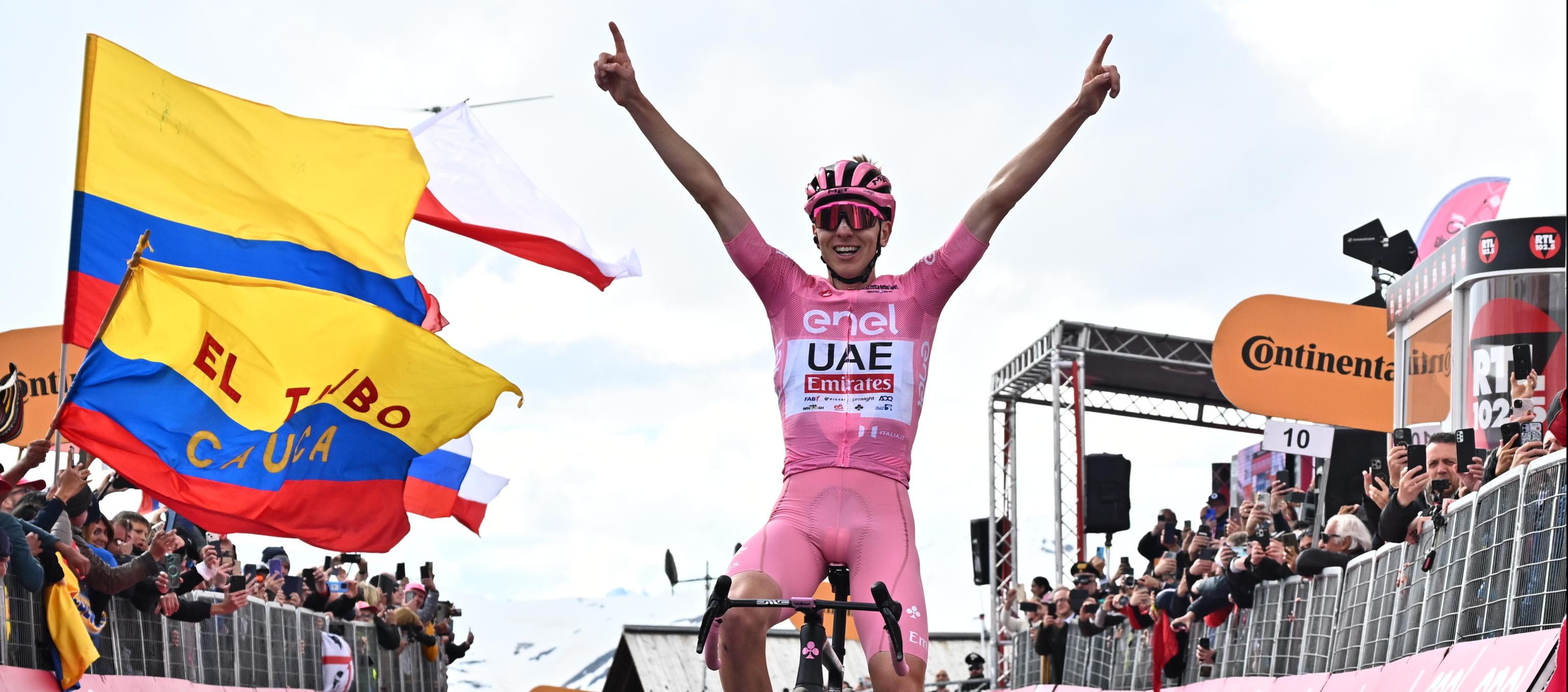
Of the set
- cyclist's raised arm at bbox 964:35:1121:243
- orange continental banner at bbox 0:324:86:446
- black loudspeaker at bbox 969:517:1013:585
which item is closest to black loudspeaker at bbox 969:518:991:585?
black loudspeaker at bbox 969:517:1013:585

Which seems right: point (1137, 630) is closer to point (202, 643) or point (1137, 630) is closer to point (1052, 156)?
point (202, 643)

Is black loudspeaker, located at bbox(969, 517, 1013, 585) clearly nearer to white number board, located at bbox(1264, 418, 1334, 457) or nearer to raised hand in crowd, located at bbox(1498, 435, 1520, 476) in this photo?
white number board, located at bbox(1264, 418, 1334, 457)

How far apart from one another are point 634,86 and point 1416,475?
5781 millimetres

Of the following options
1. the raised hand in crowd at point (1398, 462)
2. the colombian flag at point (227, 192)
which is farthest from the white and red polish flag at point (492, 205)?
the raised hand in crowd at point (1398, 462)

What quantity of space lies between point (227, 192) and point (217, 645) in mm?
3869

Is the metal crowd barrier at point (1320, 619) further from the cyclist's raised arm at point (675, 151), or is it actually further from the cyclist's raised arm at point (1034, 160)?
the cyclist's raised arm at point (675, 151)

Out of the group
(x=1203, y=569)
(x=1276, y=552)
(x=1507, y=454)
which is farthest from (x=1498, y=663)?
(x=1203, y=569)

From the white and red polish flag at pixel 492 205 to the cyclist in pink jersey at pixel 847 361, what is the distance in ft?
33.6

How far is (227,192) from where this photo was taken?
12898 millimetres

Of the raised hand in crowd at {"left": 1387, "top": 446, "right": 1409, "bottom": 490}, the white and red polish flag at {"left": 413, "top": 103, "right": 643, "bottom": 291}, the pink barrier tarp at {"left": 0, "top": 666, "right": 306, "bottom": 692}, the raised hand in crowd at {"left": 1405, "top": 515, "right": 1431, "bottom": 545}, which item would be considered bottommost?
the pink barrier tarp at {"left": 0, "top": 666, "right": 306, "bottom": 692}

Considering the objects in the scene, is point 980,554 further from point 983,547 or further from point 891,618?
Result: point 891,618

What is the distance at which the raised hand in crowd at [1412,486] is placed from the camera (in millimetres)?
9875

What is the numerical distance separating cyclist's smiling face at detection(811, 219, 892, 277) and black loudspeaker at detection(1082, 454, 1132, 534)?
855 inches

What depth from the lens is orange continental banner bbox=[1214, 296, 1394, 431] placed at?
55.8 ft
